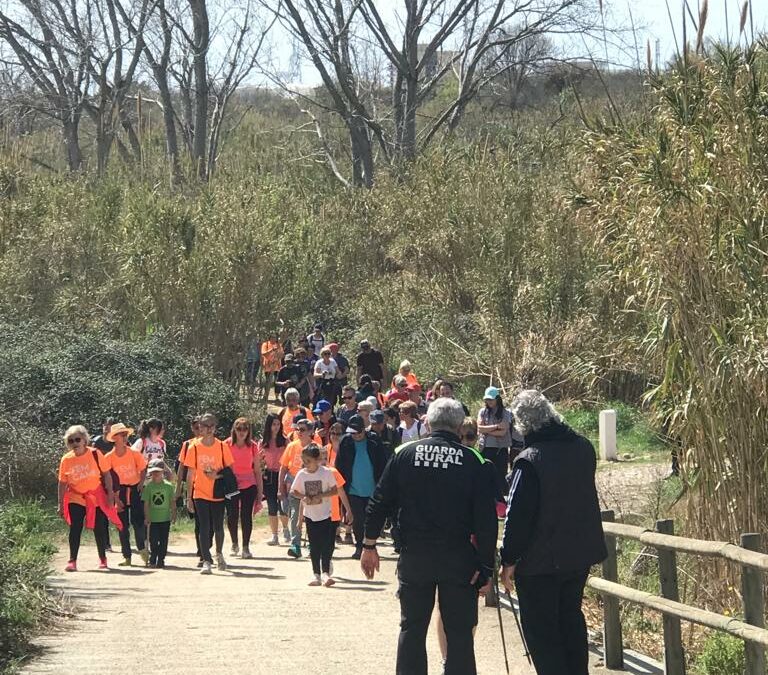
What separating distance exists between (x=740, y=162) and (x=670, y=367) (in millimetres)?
1654

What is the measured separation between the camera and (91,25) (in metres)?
42.4

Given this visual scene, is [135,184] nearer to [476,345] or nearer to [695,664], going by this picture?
[476,345]

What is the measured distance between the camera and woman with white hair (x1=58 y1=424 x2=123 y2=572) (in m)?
12.6

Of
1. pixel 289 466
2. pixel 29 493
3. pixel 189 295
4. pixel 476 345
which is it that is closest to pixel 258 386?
pixel 189 295

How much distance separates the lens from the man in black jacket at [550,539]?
6.54 meters

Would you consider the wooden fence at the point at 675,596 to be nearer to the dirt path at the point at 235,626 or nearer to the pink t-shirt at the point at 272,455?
the dirt path at the point at 235,626

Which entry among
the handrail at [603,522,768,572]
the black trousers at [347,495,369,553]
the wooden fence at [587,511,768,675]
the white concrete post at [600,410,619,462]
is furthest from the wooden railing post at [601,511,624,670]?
the white concrete post at [600,410,619,462]

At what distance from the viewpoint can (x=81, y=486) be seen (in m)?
12.6

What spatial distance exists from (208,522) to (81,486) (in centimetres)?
132

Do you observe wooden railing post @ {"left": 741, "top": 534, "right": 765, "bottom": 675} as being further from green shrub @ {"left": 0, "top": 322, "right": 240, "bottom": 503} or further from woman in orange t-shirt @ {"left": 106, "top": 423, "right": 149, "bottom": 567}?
green shrub @ {"left": 0, "top": 322, "right": 240, "bottom": 503}

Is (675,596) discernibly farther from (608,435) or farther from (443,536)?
(608,435)

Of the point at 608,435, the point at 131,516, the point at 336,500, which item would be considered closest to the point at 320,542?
the point at 336,500

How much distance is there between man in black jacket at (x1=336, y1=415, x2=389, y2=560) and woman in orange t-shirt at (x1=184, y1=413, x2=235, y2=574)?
117 cm

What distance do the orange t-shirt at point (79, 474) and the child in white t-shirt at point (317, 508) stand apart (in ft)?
7.18
